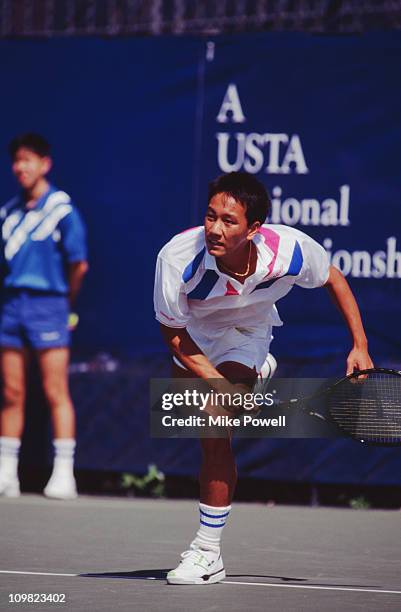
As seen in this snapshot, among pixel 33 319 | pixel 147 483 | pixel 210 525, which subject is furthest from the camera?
pixel 147 483

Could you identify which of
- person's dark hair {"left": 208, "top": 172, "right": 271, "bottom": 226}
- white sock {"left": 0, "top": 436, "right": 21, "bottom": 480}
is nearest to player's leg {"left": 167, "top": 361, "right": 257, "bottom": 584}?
person's dark hair {"left": 208, "top": 172, "right": 271, "bottom": 226}

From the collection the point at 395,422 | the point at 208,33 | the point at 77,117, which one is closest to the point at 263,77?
the point at 208,33

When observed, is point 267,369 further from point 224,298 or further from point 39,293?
point 39,293

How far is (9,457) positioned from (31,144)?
191cm

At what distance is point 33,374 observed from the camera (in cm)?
905

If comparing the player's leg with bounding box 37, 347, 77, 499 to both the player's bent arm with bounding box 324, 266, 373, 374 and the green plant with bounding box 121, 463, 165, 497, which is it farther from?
the player's bent arm with bounding box 324, 266, 373, 374

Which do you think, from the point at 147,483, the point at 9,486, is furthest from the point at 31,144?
the point at 147,483

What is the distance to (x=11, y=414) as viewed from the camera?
8.84 metres

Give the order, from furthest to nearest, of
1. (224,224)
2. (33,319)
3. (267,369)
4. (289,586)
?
(33,319), (267,369), (289,586), (224,224)

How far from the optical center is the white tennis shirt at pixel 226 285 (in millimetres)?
5668

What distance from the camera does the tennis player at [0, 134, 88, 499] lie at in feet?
28.5

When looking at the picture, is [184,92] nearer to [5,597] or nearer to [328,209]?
[328,209]

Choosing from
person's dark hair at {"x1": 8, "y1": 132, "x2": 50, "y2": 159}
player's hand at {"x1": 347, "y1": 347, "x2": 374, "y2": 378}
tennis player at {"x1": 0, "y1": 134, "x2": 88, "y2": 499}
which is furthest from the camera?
person's dark hair at {"x1": 8, "y1": 132, "x2": 50, "y2": 159}

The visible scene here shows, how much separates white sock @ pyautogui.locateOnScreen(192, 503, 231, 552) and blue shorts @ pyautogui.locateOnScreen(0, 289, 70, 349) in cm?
307
